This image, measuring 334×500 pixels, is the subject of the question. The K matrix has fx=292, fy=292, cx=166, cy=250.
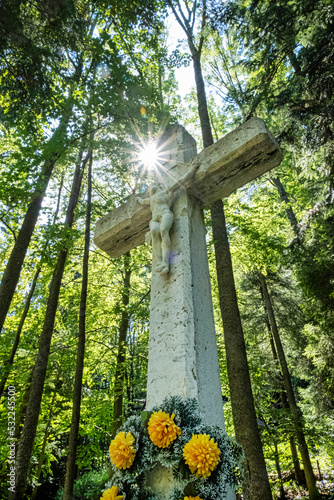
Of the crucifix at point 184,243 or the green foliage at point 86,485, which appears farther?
the green foliage at point 86,485

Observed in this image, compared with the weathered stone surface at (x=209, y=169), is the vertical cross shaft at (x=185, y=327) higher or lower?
lower

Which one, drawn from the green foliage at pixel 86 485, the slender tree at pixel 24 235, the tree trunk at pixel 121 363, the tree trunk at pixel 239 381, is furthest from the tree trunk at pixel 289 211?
the green foliage at pixel 86 485

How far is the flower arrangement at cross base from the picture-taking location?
1410 millimetres

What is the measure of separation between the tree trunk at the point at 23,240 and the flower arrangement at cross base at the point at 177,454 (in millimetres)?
3991

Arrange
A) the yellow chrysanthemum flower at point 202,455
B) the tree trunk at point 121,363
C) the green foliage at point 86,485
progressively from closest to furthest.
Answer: the yellow chrysanthemum flower at point 202,455
the tree trunk at point 121,363
the green foliage at point 86,485

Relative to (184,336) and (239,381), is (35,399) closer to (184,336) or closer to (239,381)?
(239,381)

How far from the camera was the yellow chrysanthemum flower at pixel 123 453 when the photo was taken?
1591mm

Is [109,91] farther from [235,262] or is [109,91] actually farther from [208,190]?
[235,262]

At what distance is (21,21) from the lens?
553 centimetres

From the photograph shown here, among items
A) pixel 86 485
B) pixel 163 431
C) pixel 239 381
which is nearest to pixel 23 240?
pixel 239 381

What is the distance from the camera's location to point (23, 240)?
5.38 meters

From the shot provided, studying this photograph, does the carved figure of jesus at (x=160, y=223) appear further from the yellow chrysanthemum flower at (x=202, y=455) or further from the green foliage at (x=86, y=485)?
the green foliage at (x=86, y=485)

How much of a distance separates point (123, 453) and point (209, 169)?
7.46 feet

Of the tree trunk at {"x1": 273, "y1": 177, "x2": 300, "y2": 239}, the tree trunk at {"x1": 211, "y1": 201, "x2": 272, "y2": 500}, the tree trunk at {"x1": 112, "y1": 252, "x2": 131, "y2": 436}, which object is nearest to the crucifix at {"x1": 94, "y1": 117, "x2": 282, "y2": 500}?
the tree trunk at {"x1": 211, "y1": 201, "x2": 272, "y2": 500}
